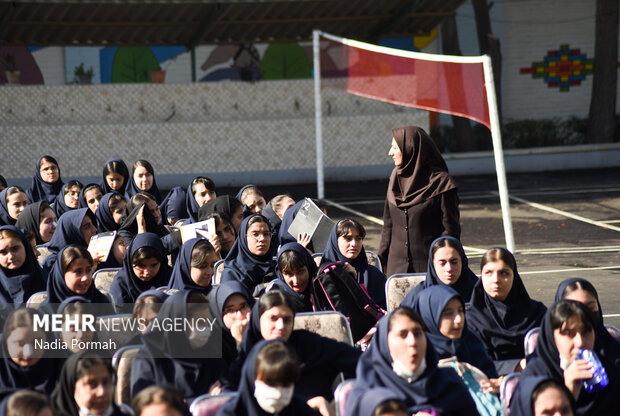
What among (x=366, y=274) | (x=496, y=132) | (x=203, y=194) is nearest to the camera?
(x=366, y=274)

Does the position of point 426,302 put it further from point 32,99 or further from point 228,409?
point 32,99

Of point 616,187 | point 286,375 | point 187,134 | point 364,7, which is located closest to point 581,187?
point 616,187

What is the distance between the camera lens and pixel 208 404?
3998mm

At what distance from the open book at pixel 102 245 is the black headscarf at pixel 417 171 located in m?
2.47

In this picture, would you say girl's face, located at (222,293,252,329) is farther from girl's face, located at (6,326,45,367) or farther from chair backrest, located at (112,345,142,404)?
girl's face, located at (6,326,45,367)

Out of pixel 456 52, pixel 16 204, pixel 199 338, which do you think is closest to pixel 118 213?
pixel 16 204

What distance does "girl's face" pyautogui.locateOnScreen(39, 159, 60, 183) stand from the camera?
32.5ft

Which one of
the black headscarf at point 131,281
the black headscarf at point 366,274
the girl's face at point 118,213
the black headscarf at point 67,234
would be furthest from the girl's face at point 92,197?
the black headscarf at point 366,274

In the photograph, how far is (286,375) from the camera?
3760 mm

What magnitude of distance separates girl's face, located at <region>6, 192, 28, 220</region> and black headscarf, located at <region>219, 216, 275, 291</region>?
2.93m

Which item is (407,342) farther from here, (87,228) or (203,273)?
(87,228)

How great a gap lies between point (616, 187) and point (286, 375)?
15.2 meters

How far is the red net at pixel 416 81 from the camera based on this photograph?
10875 mm

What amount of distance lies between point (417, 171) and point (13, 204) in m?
4.35
